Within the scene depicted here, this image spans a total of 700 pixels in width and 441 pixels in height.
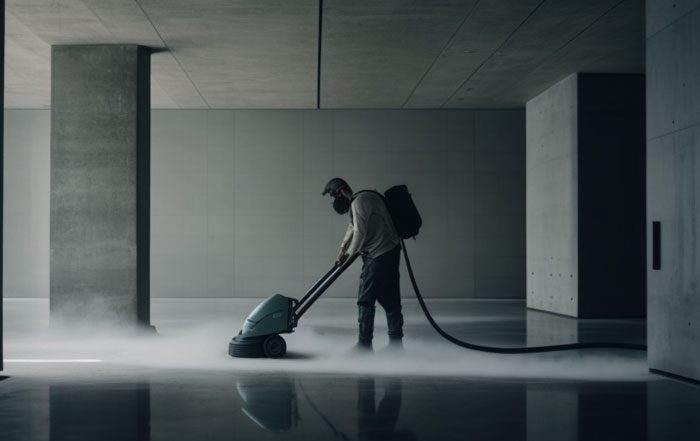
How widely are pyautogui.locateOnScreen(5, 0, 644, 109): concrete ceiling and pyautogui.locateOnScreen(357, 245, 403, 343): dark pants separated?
296 cm

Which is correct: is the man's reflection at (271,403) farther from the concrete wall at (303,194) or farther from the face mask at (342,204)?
the concrete wall at (303,194)

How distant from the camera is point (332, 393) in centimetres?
539

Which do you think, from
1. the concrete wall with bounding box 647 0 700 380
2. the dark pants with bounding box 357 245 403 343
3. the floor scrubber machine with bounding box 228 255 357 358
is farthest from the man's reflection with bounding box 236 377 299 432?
the concrete wall with bounding box 647 0 700 380

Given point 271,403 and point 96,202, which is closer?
point 271,403

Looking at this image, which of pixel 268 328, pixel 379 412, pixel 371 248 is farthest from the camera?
pixel 371 248

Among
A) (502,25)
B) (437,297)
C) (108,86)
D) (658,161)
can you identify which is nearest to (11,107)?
(108,86)

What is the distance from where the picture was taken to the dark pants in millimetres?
7828

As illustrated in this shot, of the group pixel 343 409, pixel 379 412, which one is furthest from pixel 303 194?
pixel 379 412

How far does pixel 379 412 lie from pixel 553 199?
9.45 m

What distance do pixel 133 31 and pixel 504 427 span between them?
7446 mm

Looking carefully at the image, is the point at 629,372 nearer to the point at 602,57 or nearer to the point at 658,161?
the point at 658,161

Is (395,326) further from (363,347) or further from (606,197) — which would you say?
(606,197)

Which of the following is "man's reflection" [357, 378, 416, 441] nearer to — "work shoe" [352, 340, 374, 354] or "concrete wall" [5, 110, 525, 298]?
"work shoe" [352, 340, 374, 354]

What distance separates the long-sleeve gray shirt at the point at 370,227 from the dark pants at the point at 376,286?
0.08m
